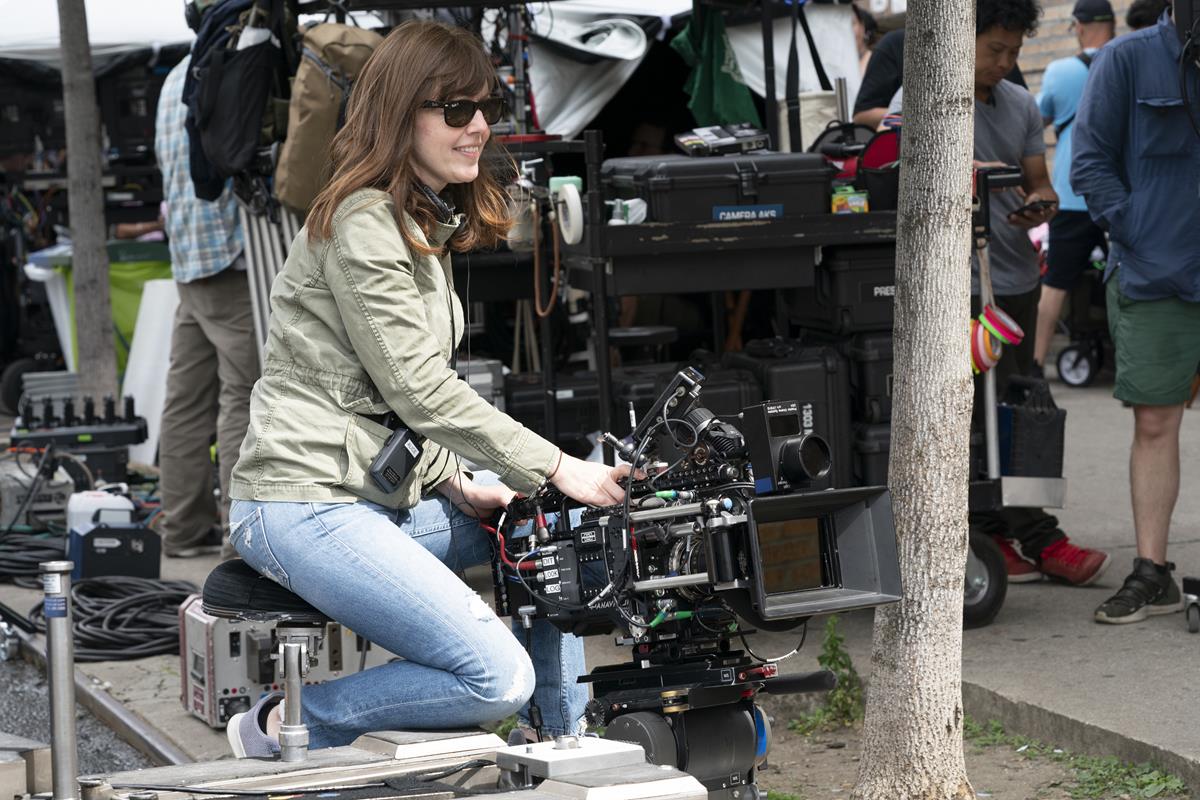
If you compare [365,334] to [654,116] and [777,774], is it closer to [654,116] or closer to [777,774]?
[777,774]

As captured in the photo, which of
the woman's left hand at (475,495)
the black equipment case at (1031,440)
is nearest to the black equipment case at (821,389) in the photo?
the black equipment case at (1031,440)

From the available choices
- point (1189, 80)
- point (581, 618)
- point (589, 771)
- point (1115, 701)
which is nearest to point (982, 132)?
point (1189, 80)

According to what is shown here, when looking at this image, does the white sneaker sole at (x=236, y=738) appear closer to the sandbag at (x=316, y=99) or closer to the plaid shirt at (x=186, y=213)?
the sandbag at (x=316, y=99)

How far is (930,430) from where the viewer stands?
401 centimetres

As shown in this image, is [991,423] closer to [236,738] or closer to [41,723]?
[236,738]

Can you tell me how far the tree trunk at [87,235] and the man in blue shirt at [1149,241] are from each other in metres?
6.21

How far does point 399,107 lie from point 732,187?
229 cm

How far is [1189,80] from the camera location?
544cm

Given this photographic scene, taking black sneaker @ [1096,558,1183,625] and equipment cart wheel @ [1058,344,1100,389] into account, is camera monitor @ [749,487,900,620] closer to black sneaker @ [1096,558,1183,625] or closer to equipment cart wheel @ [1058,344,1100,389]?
black sneaker @ [1096,558,1183,625]

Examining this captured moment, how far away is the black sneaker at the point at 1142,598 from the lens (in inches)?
216

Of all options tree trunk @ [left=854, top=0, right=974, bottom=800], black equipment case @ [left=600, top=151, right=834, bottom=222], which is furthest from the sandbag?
tree trunk @ [left=854, top=0, right=974, bottom=800]

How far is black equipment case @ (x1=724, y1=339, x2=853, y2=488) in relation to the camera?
18.3 ft

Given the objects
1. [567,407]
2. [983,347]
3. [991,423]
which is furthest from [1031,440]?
[567,407]

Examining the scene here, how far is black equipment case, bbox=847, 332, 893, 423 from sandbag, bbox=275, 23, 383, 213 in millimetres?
2159
